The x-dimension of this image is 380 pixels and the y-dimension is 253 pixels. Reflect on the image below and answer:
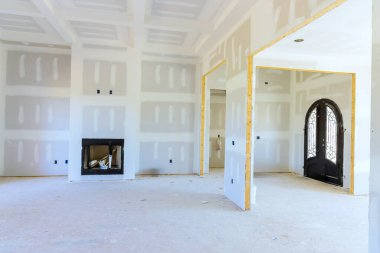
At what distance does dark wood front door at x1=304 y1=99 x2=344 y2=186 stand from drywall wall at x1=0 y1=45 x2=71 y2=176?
6.56 m

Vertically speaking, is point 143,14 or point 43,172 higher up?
point 143,14

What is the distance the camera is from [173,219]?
369 centimetres

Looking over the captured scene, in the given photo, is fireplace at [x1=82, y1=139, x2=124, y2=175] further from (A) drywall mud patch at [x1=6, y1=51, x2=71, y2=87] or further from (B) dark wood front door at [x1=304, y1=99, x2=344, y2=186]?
(B) dark wood front door at [x1=304, y1=99, x2=344, y2=186]

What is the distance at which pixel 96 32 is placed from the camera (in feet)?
18.9

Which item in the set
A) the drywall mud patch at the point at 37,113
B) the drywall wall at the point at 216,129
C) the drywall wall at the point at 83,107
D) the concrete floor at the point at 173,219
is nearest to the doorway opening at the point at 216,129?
the drywall wall at the point at 216,129

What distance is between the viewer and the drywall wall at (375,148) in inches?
73.0

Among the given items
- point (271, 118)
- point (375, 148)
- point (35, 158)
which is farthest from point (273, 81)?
point (35, 158)

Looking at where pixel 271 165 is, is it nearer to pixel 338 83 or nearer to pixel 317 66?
pixel 338 83

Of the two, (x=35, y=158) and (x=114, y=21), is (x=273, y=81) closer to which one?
(x=114, y=21)

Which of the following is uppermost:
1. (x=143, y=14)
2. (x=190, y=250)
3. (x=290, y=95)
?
(x=143, y=14)

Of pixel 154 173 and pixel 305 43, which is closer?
pixel 305 43

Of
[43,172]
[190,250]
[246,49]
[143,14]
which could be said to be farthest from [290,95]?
[43,172]

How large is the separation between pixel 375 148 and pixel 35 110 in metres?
7.13

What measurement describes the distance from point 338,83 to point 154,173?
5.16 meters
